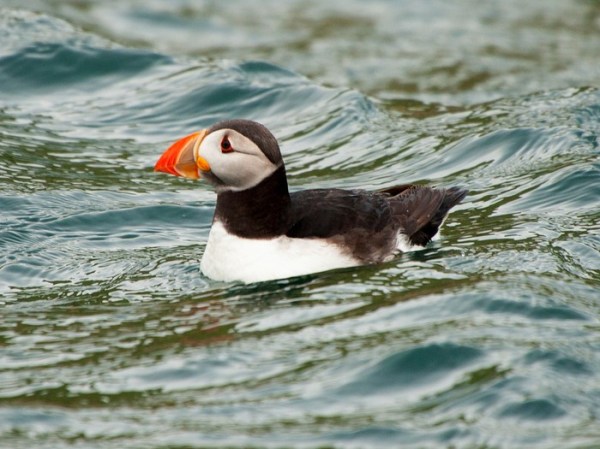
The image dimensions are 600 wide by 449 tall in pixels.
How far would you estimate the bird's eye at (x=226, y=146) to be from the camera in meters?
7.66

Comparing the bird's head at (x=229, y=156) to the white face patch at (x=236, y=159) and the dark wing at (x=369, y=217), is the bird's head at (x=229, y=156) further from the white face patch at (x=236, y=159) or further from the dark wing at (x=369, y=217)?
the dark wing at (x=369, y=217)

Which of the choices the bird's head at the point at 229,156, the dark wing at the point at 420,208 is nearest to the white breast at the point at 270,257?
the bird's head at the point at 229,156

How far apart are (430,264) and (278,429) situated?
8.56ft

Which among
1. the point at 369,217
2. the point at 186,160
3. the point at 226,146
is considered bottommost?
the point at 369,217

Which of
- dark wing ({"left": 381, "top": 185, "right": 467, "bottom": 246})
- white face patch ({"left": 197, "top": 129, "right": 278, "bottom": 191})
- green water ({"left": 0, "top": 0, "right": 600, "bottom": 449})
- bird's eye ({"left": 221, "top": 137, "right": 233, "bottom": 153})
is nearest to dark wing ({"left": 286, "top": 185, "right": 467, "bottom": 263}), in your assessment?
dark wing ({"left": 381, "top": 185, "right": 467, "bottom": 246})

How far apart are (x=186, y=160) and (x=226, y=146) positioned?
0.94ft

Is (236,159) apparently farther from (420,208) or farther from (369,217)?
(420,208)

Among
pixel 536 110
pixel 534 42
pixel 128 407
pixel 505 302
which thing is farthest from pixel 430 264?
pixel 534 42

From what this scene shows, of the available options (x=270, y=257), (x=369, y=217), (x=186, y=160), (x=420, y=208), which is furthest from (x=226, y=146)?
(x=420, y=208)

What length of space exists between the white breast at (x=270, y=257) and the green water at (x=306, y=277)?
86mm

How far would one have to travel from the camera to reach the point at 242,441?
220 inches

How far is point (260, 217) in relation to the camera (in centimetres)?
775

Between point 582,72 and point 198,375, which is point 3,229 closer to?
point 198,375

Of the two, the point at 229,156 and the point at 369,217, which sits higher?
the point at 229,156
